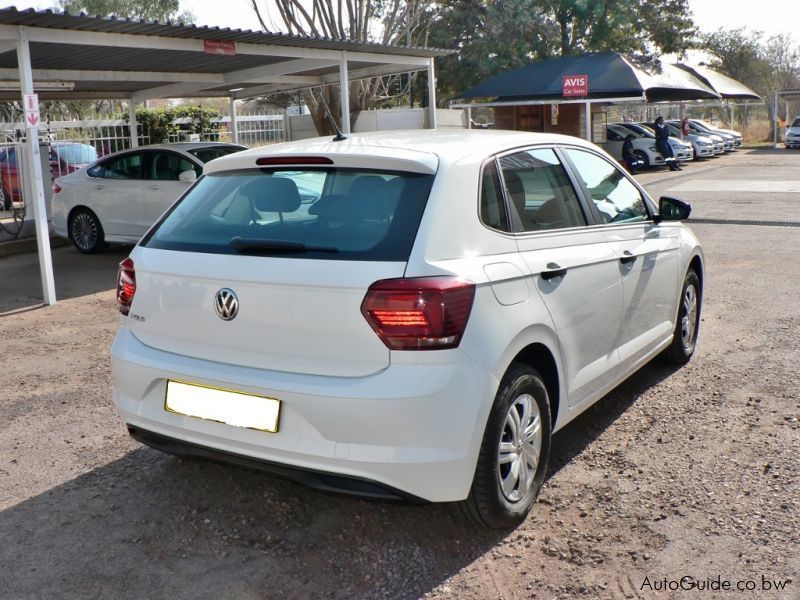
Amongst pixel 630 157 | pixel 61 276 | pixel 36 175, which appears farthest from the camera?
pixel 630 157

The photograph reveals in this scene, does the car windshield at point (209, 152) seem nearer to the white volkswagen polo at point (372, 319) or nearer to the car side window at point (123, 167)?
the car side window at point (123, 167)

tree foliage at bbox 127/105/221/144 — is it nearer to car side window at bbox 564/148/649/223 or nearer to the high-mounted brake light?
car side window at bbox 564/148/649/223

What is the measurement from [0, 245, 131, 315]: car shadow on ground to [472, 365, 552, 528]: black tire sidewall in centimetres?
684

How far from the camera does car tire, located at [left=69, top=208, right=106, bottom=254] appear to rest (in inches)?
498

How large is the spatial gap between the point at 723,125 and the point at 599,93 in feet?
97.6

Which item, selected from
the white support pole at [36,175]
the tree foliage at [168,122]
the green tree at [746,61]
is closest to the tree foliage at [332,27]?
the tree foliage at [168,122]

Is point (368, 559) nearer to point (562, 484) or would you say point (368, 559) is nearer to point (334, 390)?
point (334, 390)

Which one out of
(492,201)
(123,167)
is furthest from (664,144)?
(492,201)

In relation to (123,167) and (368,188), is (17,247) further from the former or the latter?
(368,188)

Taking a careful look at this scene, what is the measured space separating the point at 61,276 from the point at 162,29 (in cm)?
332

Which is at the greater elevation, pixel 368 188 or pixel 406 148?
pixel 406 148

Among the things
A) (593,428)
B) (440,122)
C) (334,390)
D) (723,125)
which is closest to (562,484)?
(593,428)

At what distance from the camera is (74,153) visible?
18.2 meters

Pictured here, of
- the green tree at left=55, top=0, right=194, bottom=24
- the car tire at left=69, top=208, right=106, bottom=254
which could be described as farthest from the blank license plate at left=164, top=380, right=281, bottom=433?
the green tree at left=55, top=0, right=194, bottom=24
